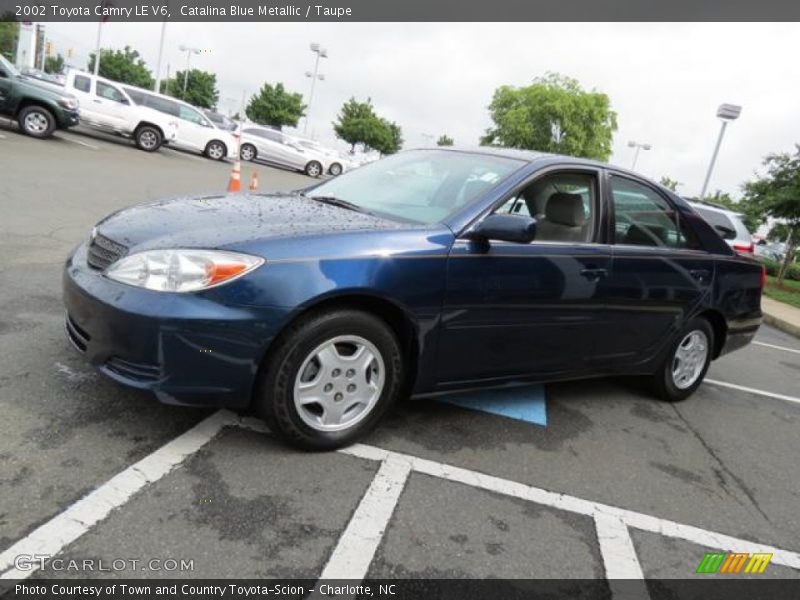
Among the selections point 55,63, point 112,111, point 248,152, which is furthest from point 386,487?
point 55,63

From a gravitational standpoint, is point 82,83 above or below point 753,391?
above

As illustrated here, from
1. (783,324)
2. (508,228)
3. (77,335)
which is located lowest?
(783,324)

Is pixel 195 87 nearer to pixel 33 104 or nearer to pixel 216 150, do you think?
pixel 216 150

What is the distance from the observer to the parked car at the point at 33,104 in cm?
1374

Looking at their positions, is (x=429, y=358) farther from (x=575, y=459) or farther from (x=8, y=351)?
(x=8, y=351)

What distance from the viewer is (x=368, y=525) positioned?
97.2 inches

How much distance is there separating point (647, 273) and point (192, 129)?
18963mm

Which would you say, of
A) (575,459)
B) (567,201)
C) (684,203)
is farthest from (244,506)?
(684,203)

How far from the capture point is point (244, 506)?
8.00 feet

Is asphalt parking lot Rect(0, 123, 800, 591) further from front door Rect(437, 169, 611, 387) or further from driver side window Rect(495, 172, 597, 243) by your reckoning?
driver side window Rect(495, 172, 597, 243)

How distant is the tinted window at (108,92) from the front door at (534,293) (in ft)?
56.5

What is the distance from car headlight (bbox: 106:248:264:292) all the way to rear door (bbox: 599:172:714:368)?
2.20 meters

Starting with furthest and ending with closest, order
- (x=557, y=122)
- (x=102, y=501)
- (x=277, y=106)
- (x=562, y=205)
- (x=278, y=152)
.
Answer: (x=277, y=106) < (x=557, y=122) < (x=278, y=152) < (x=562, y=205) < (x=102, y=501)

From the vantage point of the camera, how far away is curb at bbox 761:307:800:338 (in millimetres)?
9531
